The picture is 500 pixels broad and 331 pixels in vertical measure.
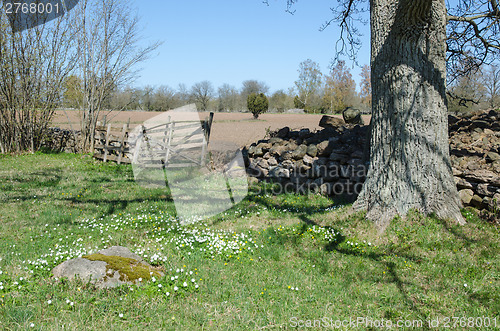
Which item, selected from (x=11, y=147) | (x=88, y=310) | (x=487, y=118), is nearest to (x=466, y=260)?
(x=88, y=310)

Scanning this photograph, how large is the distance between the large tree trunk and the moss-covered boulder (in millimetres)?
3946

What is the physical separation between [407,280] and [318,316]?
5.14ft

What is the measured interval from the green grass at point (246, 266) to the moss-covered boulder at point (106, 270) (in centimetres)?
12

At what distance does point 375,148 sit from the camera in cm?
630

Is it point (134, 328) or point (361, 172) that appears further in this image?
point (361, 172)

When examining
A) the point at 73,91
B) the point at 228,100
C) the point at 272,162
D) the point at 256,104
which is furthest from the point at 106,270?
the point at 228,100

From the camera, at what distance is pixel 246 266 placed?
199 inches

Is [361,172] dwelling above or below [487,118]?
below

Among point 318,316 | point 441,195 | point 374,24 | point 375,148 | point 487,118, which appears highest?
point 374,24

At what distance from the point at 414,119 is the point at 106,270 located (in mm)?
5230

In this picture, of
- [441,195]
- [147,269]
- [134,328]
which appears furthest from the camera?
[441,195]

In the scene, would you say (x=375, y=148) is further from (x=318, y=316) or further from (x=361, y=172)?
(x=318, y=316)

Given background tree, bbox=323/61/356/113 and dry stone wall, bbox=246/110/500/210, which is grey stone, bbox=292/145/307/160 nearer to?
dry stone wall, bbox=246/110/500/210

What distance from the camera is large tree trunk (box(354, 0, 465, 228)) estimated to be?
19.3 feet
